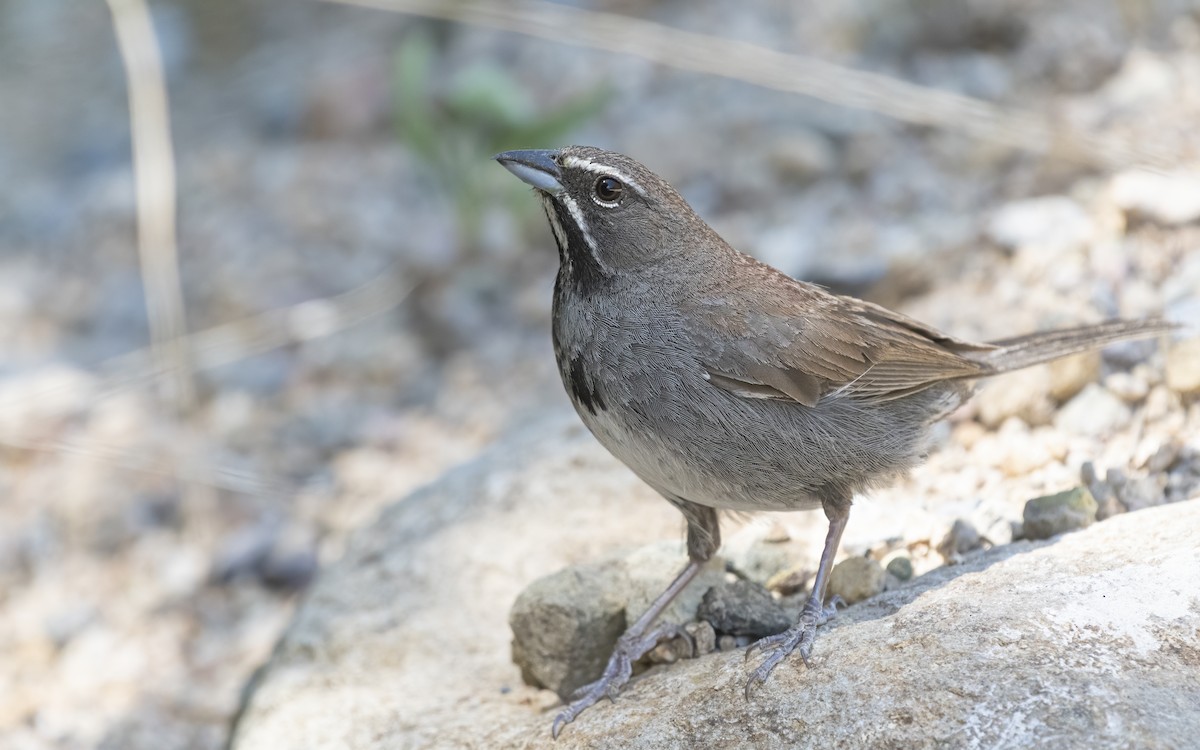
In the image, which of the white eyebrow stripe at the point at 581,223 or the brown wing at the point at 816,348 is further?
the white eyebrow stripe at the point at 581,223

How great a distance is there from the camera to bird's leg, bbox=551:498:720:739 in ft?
11.7

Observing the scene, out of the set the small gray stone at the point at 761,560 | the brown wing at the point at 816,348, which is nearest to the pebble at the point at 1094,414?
the brown wing at the point at 816,348

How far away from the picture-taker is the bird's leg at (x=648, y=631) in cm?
355

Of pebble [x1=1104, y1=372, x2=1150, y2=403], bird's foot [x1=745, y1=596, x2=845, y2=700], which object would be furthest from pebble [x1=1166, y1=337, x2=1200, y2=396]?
bird's foot [x1=745, y1=596, x2=845, y2=700]

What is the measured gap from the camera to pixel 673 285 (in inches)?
151

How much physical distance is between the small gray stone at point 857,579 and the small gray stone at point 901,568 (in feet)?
0.13

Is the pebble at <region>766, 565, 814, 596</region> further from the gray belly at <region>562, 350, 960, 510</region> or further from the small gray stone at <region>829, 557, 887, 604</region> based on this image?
the gray belly at <region>562, 350, 960, 510</region>

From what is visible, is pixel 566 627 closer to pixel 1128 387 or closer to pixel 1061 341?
pixel 1061 341

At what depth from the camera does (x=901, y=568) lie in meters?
3.88

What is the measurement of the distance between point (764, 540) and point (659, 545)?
39 centimetres

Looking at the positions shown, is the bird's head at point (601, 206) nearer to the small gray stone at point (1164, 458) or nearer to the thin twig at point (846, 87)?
the small gray stone at point (1164, 458)

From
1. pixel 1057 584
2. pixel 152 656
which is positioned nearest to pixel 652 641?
pixel 1057 584

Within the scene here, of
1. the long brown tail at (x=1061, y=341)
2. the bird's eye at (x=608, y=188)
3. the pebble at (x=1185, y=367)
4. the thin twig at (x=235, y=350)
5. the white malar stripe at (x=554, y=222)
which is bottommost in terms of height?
the thin twig at (x=235, y=350)

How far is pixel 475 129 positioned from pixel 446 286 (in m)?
0.97
